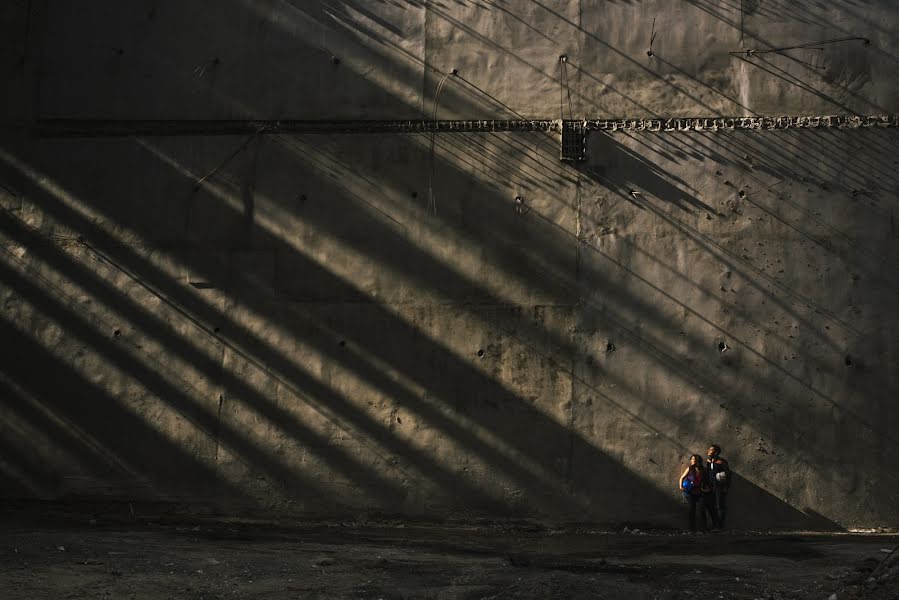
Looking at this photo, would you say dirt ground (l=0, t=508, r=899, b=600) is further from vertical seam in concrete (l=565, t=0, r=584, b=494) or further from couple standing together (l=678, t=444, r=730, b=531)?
vertical seam in concrete (l=565, t=0, r=584, b=494)

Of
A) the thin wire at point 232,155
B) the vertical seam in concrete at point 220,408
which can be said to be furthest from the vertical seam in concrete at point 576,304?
the vertical seam in concrete at point 220,408

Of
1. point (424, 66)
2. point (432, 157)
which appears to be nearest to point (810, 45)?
point (424, 66)

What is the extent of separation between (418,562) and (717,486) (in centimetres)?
482

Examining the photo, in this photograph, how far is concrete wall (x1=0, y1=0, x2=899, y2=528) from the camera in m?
11.1

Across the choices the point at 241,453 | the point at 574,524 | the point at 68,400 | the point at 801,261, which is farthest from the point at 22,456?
the point at 801,261

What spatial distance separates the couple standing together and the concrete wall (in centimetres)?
32

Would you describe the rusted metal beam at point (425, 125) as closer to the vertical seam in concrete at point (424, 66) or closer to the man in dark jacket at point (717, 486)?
the vertical seam in concrete at point (424, 66)

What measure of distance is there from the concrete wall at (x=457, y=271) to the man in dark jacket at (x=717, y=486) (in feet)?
1.12

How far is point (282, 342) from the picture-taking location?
453 inches

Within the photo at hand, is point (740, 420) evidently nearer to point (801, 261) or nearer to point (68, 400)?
point (801, 261)

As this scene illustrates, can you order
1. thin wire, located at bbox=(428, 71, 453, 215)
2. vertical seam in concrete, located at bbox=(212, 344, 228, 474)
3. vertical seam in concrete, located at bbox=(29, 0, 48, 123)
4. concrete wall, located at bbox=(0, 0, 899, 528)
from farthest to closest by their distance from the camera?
vertical seam in concrete, located at bbox=(29, 0, 48, 123) < thin wire, located at bbox=(428, 71, 453, 215) < vertical seam in concrete, located at bbox=(212, 344, 228, 474) < concrete wall, located at bbox=(0, 0, 899, 528)

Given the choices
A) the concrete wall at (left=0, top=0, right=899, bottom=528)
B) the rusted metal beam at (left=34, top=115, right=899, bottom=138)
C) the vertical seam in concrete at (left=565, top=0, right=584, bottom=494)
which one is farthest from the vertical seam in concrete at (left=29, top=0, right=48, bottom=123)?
the vertical seam in concrete at (left=565, top=0, right=584, bottom=494)

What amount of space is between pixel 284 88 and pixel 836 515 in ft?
33.7

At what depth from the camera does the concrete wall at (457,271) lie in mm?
11078
